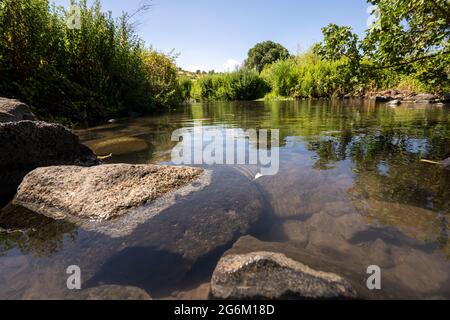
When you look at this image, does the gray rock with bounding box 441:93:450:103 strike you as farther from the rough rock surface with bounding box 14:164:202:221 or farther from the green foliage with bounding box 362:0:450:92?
the rough rock surface with bounding box 14:164:202:221

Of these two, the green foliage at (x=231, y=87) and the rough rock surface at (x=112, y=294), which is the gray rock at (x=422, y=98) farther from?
the green foliage at (x=231, y=87)

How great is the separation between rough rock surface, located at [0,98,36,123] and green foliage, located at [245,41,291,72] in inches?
2013

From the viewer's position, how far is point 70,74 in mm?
10312

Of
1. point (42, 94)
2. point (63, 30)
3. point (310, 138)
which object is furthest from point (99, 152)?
point (63, 30)

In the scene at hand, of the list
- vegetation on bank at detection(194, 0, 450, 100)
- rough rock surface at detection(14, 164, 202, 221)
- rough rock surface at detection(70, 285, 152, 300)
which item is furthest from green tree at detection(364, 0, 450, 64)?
rough rock surface at detection(70, 285, 152, 300)

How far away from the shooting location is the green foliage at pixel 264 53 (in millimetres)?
52066

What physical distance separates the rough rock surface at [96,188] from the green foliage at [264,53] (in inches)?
2092

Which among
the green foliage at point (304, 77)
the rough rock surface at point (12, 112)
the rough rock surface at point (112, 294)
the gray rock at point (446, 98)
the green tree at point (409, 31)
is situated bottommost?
the rough rock surface at point (112, 294)

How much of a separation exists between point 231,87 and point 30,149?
34.2 meters

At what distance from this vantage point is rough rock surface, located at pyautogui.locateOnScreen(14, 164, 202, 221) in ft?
8.59

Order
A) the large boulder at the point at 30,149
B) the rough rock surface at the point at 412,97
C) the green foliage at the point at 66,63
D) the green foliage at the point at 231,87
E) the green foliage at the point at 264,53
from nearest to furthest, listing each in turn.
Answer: the large boulder at the point at 30,149 → the green foliage at the point at 66,63 → the rough rock surface at the point at 412,97 → the green foliage at the point at 231,87 → the green foliage at the point at 264,53

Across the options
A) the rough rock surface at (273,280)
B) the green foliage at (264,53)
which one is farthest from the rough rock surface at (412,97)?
the green foliage at (264,53)

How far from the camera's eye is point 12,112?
5012mm

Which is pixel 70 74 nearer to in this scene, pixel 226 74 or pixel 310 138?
pixel 310 138
